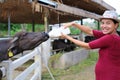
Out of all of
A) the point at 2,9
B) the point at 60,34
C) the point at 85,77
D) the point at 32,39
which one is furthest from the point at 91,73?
the point at 60,34

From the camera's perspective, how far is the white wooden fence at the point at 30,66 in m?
4.58

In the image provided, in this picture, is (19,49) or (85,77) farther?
(85,77)

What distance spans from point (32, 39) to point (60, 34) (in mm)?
1357

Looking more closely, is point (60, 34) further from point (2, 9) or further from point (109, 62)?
point (2, 9)

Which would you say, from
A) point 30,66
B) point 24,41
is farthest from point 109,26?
point 30,66

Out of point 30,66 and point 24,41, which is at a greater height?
point 24,41

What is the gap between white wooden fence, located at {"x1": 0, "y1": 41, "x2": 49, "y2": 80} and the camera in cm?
458

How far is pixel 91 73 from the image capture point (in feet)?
34.2

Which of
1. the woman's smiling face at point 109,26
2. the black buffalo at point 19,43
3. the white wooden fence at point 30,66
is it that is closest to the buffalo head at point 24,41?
the black buffalo at point 19,43

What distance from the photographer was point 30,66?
763 centimetres

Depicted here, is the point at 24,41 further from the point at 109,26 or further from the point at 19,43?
the point at 109,26

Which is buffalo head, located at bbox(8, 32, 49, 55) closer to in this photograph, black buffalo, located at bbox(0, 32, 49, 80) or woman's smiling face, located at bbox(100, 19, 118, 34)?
black buffalo, located at bbox(0, 32, 49, 80)

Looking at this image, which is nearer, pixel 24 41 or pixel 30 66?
pixel 24 41

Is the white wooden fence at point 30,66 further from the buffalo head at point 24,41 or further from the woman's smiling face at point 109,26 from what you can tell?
the woman's smiling face at point 109,26
